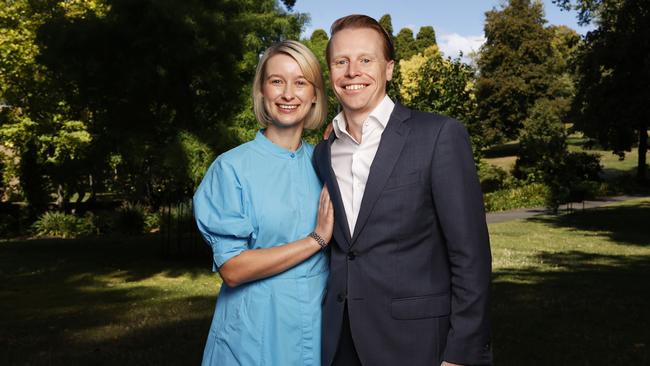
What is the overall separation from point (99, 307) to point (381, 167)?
968cm

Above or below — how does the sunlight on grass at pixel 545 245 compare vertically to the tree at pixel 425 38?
below

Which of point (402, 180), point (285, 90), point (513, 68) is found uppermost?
point (513, 68)

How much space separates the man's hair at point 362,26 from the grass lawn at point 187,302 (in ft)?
16.1

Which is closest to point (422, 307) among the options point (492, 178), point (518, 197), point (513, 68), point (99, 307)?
point (99, 307)

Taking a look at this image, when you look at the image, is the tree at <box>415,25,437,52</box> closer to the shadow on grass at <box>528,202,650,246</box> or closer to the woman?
the shadow on grass at <box>528,202,650,246</box>

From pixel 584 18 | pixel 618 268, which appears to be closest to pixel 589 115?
pixel 584 18

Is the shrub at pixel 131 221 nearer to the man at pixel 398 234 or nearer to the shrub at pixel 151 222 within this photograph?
the shrub at pixel 151 222

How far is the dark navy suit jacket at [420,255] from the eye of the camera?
253cm

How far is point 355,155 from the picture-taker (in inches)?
111

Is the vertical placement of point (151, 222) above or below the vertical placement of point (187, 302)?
below

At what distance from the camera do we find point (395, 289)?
2.66 metres

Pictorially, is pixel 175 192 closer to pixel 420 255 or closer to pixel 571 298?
pixel 571 298

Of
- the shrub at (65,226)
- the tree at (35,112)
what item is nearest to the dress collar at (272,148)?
the tree at (35,112)

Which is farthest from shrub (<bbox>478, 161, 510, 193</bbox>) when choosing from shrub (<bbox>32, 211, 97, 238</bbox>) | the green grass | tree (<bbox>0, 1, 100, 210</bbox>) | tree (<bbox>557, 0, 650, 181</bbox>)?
tree (<bbox>0, 1, 100, 210</bbox>)
